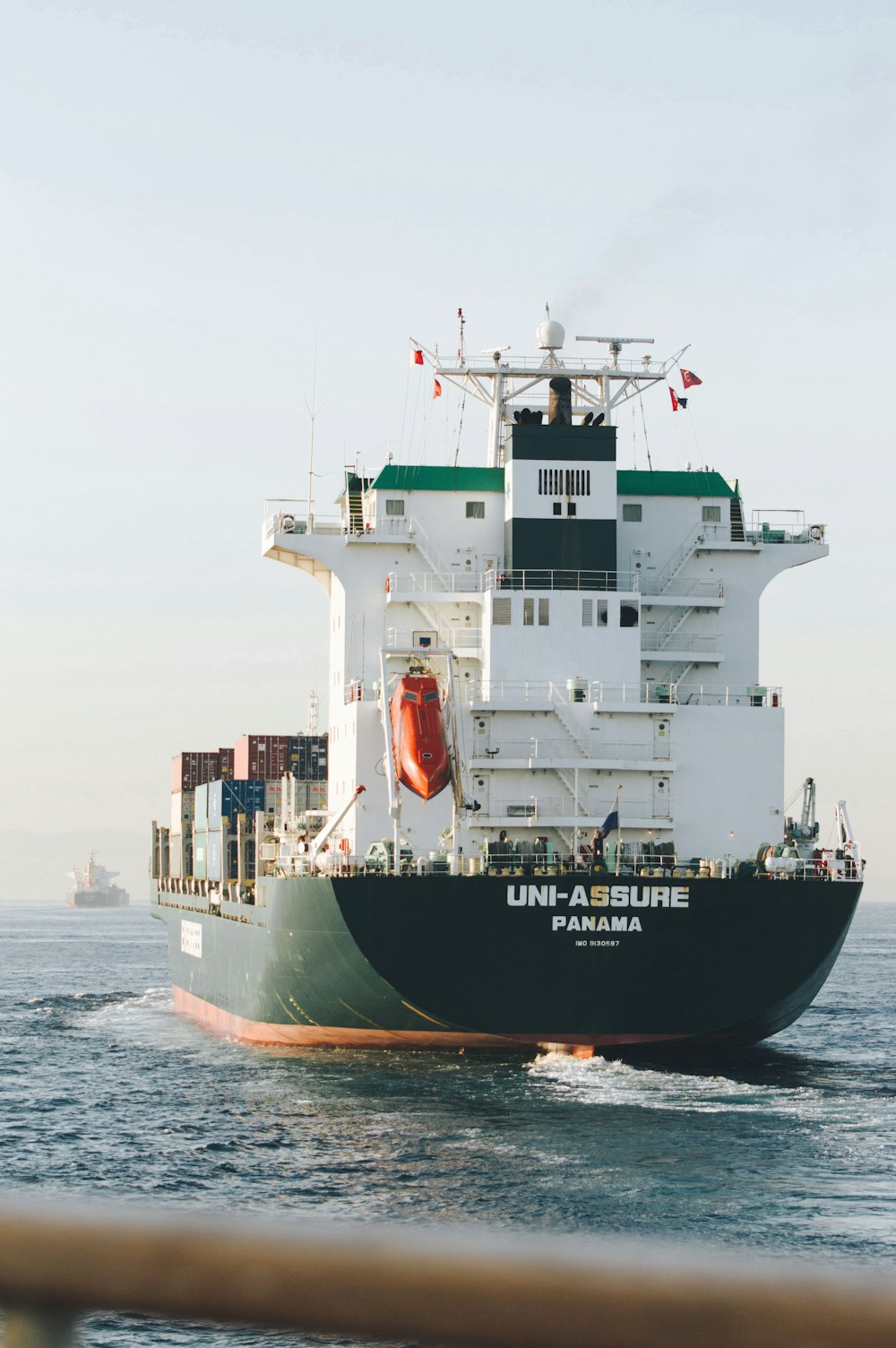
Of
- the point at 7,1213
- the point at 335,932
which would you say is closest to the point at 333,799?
the point at 335,932

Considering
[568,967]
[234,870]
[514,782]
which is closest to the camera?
[568,967]

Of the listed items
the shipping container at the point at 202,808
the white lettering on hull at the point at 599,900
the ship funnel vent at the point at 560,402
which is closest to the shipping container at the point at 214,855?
the shipping container at the point at 202,808

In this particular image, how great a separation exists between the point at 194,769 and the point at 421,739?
25.0 m

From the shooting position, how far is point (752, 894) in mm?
30062

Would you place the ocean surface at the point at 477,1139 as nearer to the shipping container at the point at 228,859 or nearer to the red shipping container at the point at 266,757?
the shipping container at the point at 228,859

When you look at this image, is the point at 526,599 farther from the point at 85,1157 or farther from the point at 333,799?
the point at 85,1157

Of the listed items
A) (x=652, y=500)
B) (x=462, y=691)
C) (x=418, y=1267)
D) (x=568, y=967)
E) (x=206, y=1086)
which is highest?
(x=652, y=500)

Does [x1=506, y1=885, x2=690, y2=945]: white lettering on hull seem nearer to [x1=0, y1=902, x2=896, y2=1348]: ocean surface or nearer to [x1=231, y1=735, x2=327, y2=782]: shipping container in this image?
Answer: [x1=0, y1=902, x2=896, y2=1348]: ocean surface

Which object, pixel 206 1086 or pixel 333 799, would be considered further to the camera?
pixel 333 799

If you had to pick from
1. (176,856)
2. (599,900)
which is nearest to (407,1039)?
(599,900)

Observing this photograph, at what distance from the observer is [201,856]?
1975 inches

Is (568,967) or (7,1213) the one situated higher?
(7,1213)

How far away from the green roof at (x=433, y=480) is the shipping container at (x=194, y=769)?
2038cm

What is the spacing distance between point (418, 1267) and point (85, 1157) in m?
23.1
